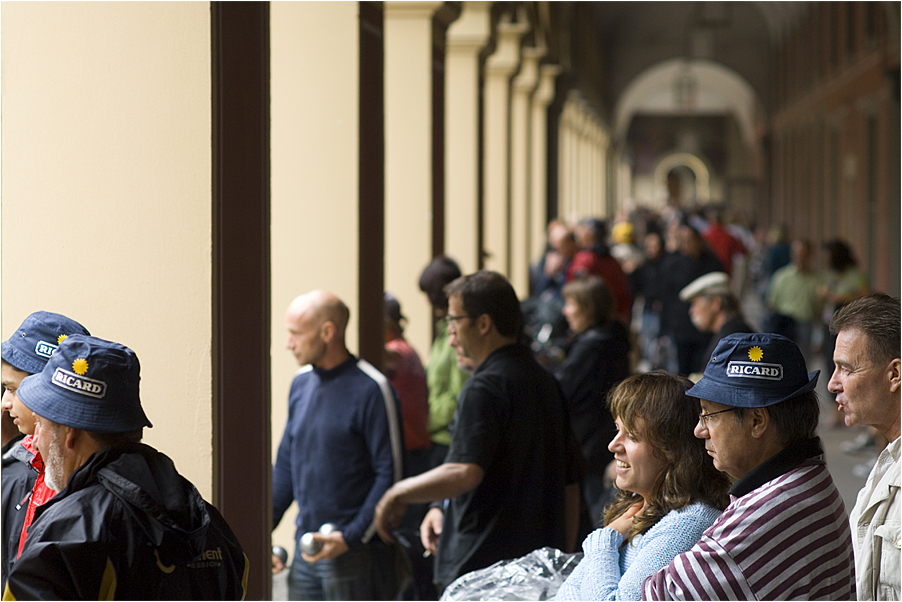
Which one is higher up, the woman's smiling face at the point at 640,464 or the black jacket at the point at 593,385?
the woman's smiling face at the point at 640,464

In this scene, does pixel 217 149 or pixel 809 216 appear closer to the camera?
pixel 217 149

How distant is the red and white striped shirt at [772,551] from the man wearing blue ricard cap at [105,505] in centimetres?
97

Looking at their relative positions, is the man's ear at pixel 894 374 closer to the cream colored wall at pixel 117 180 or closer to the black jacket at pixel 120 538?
the black jacket at pixel 120 538

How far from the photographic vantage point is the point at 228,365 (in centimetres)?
346

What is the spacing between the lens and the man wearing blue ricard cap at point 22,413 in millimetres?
2461

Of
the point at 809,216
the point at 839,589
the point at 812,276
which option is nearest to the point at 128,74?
the point at 839,589

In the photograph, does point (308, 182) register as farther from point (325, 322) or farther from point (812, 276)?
point (812, 276)

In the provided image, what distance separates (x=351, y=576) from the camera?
13.3ft

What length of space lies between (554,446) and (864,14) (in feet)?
53.2

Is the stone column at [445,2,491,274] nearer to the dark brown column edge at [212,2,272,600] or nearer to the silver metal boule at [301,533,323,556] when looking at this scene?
the dark brown column edge at [212,2,272,600]

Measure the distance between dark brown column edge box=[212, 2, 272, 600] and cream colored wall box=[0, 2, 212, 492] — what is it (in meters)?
0.07

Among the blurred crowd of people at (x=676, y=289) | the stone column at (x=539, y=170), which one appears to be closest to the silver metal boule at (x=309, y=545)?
the blurred crowd of people at (x=676, y=289)

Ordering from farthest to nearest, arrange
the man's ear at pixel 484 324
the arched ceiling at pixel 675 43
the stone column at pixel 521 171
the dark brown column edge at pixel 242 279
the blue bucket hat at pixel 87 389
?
the arched ceiling at pixel 675 43
the stone column at pixel 521 171
the man's ear at pixel 484 324
the dark brown column edge at pixel 242 279
the blue bucket hat at pixel 87 389

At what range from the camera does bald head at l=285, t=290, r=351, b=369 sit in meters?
4.14
